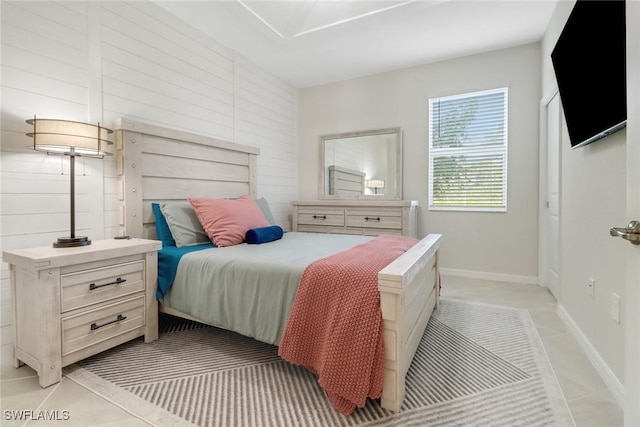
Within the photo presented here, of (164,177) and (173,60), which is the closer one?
(164,177)

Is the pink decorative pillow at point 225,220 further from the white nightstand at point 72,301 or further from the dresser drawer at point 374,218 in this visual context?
the dresser drawer at point 374,218

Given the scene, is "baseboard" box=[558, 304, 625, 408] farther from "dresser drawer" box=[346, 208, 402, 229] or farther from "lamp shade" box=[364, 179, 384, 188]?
"lamp shade" box=[364, 179, 384, 188]

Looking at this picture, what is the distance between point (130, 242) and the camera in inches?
78.1

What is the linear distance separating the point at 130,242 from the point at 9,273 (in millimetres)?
599

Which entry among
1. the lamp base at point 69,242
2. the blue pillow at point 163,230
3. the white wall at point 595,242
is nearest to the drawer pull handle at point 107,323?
the lamp base at point 69,242

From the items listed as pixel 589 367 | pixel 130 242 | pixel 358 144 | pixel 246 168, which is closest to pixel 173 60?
pixel 246 168

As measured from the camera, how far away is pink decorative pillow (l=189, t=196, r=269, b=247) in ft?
7.81

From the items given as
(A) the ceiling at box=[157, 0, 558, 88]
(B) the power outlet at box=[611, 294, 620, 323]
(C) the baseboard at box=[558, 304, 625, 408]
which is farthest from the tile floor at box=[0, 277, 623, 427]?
(A) the ceiling at box=[157, 0, 558, 88]

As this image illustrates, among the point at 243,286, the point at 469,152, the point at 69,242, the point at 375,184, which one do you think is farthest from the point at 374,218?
the point at 69,242

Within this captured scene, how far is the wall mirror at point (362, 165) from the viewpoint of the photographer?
3.88 metres

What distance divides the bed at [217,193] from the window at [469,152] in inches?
56.6

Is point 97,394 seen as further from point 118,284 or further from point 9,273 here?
point 9,273

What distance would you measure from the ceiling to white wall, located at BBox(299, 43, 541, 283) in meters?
0.19

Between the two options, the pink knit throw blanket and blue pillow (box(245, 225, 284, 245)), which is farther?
blue pillow (box(245, 225, 284, 245))
